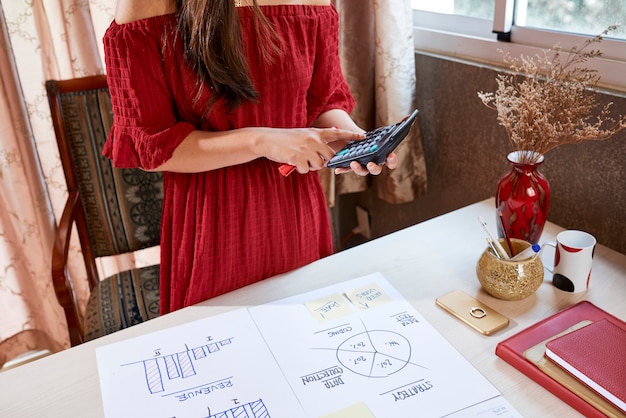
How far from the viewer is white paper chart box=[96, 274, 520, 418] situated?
78 cm

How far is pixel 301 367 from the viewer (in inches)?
33.4

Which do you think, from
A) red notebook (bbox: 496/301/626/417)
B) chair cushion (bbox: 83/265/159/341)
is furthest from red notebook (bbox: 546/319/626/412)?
chair cushion (bbox: 83/265/159/341)

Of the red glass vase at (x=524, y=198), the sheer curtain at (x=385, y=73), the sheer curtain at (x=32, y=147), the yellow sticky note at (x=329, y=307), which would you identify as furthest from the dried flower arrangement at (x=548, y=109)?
the sheer curtain at (x=32, y=147)

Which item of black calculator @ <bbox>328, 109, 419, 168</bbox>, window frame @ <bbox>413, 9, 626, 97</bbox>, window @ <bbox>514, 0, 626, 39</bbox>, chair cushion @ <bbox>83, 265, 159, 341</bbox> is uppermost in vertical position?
window @ <bbox>514, 0, 626, 39</bbox>

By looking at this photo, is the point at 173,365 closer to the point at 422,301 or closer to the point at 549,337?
the point at 422,301

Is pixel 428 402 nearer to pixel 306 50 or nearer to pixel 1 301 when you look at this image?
pixel 306 50

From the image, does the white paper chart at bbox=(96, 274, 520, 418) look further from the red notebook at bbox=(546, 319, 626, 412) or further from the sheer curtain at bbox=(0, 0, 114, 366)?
the sheer curtain at bbox=(0, 0, 114, 366)

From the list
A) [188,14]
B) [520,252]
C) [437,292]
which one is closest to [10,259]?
[188,14]

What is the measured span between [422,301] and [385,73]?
0.83 m

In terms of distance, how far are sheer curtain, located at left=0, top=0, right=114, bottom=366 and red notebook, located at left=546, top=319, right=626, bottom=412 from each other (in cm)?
140

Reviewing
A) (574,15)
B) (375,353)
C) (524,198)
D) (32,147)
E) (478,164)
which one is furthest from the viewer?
(32,147)

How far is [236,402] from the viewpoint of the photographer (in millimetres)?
786

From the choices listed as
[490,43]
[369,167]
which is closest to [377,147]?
[369,167]

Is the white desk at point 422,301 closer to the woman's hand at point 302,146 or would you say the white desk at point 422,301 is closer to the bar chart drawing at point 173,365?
the bar chart drawing at point 173,365
